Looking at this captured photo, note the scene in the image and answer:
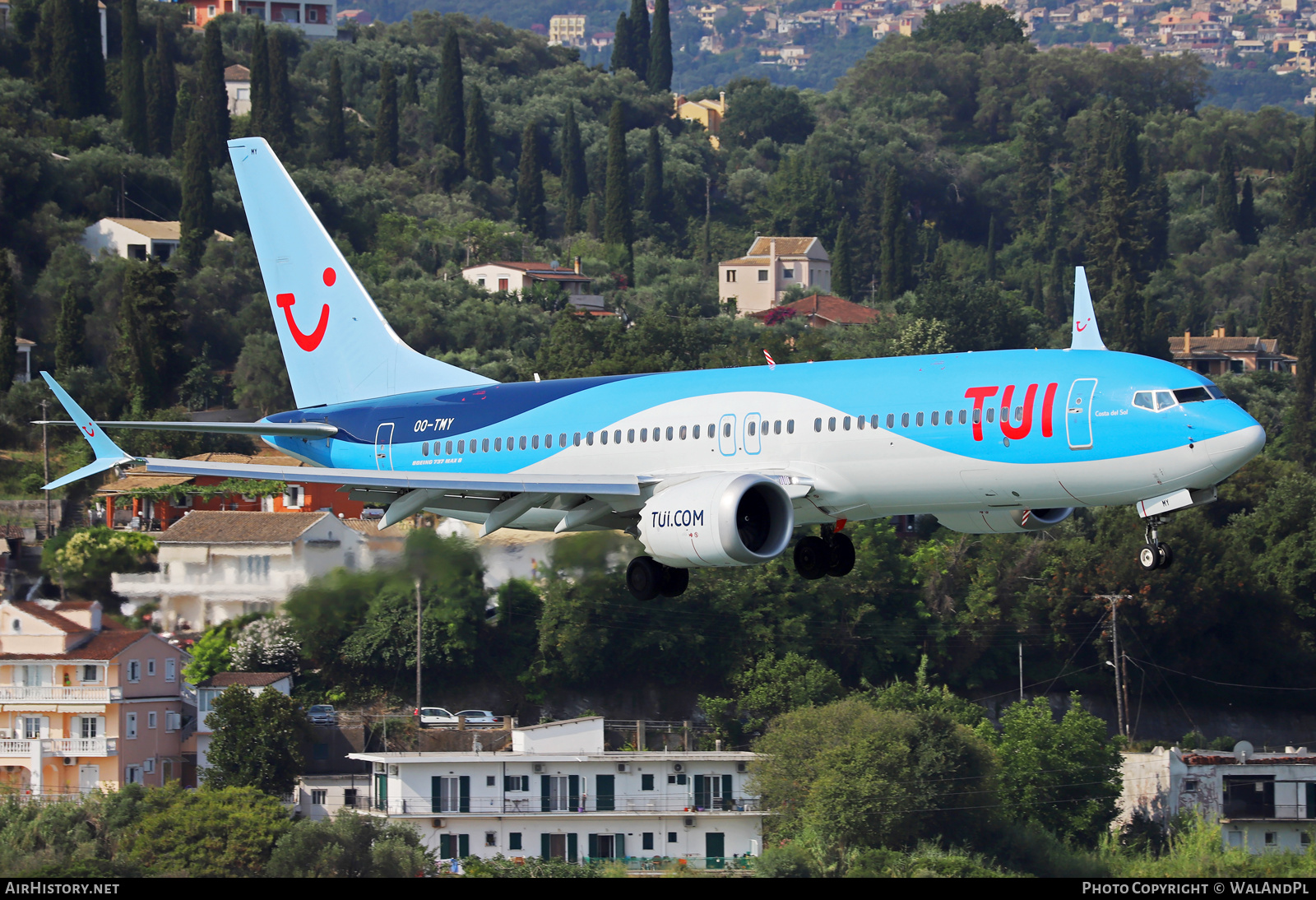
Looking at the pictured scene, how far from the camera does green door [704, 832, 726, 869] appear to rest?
8456cm

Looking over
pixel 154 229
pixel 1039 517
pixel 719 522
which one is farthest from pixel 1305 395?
pixel 719 522

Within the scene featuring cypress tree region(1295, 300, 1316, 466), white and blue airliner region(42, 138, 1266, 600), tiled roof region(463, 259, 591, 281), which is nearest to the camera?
white and blue airliner region(42, 138, 1266, 600)

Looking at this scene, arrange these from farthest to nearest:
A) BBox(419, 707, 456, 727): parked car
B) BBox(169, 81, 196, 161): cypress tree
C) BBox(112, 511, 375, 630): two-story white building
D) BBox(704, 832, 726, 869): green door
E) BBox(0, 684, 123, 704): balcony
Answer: BBox(169, 81, 196, 161): cypress tree → BBox(419, 707, 456, 727): parked car → BBox(704, 832, 726, 869): green door → BBox(0, 684, 123, 704): balcony → BBox(112, 511, 375, 630): two-story white building

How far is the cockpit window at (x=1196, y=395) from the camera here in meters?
35.9

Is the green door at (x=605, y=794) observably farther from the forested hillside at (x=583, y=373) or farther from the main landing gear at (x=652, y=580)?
the main landing gear at (x=652, y=580)

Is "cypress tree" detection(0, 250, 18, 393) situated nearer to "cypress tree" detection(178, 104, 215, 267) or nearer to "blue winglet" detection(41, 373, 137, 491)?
"cypress tree" detection(178, 104, 215, 267)

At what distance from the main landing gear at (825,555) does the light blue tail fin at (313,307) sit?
12.1 m

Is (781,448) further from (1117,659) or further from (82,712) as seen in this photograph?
(1117,659)

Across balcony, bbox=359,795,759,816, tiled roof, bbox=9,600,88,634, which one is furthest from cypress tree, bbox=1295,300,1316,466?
tiled roof, bbox=9,600,88,634

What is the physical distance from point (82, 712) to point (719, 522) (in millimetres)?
45733

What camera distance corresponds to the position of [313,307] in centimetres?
5162

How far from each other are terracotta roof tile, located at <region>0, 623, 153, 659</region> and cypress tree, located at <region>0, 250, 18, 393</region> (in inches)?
1954

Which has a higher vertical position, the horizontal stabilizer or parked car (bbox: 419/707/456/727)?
the horizontal stabilizer

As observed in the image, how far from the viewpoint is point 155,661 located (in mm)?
74750
